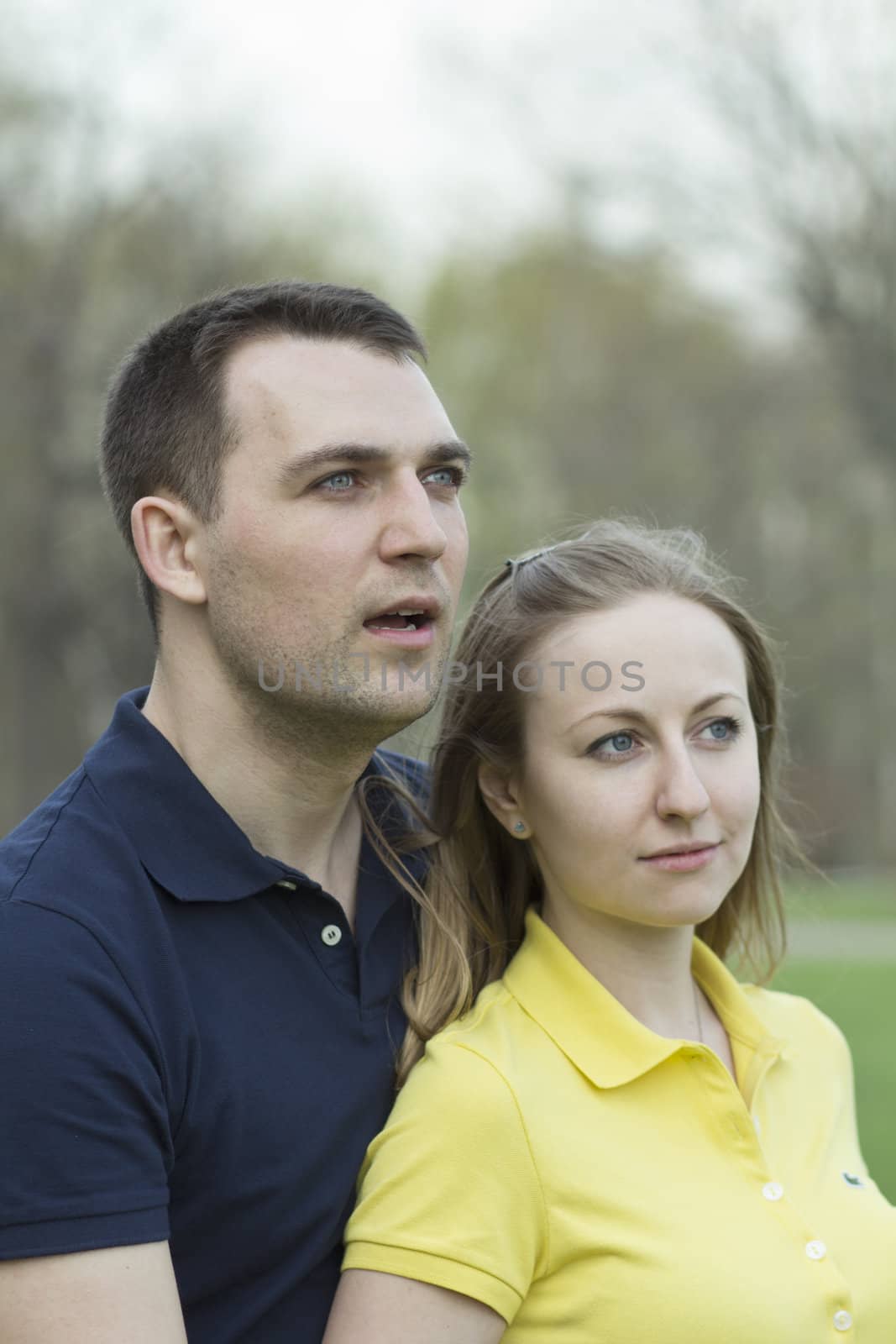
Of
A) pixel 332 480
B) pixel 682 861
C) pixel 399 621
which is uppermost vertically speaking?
pixel 332 480

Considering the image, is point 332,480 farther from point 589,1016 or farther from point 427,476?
point 589,1016

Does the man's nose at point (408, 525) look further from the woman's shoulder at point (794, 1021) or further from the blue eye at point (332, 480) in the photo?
the woman's shoulder at point (794, 1021)

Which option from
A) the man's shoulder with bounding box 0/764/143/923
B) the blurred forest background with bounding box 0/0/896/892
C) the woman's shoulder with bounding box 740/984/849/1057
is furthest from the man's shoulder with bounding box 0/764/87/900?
the blurred forest background with bounding box 0/0/896/892

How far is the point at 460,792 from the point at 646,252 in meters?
21.6

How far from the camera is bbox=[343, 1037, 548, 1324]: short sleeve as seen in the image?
2.06 metres

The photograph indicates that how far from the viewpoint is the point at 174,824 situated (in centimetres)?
242

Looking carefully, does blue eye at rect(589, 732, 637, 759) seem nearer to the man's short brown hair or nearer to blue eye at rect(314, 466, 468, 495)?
blue eye at rect(314, 466, 468, 495)

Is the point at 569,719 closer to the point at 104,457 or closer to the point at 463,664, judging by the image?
the point at 463,664

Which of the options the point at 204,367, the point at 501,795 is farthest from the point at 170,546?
the point at 501,795

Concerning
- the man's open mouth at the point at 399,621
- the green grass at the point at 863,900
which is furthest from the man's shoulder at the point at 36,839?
the green grass at the point at 863,900

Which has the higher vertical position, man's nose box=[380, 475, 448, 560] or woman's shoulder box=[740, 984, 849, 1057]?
man's nose box=[380, 475, 448, 560]

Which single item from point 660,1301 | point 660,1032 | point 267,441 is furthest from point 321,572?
point 660,1301

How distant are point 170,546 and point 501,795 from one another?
2.40ft

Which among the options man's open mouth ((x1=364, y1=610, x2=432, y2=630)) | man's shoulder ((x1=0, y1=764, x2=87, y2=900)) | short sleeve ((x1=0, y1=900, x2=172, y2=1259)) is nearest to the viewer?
short sleeve ((x1=0, y1=900, x2=172, y2=1259))
